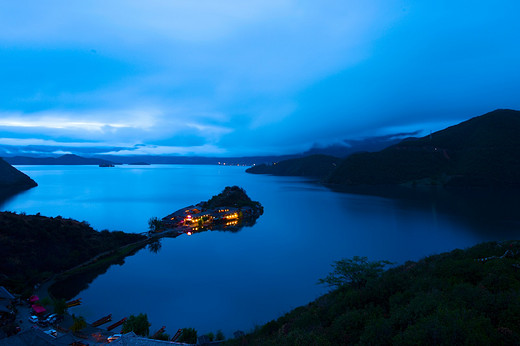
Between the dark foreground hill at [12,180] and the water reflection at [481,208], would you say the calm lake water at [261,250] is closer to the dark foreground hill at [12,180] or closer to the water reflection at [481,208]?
the water reflection at [481,208]

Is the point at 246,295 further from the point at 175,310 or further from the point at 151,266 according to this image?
the point at 151,266

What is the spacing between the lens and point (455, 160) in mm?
118750

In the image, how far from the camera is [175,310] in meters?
21.9

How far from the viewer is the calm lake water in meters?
22.3

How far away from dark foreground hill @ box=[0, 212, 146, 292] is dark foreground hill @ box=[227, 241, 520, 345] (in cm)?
2380

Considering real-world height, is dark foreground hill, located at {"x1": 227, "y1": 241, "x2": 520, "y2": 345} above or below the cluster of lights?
above

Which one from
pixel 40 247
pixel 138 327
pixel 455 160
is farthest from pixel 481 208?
pixel 40 247

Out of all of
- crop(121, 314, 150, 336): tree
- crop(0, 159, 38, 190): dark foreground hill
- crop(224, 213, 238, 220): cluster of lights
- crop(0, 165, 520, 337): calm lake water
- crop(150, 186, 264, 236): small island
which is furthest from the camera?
crop(0, 159, 38, 190): dark foreground hill

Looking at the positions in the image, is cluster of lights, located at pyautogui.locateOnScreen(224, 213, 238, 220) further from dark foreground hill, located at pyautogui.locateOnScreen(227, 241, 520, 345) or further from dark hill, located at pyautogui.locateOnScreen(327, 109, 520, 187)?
dark hill, located at pyautogui.locateOnScreen(327, 109, 520, 187)

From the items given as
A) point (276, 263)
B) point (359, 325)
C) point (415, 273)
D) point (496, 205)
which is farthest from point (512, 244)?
point (496, 205)

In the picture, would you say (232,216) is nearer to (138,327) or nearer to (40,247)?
(40,247)

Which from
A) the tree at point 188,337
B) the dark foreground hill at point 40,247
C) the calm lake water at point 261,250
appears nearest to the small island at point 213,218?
the calm lake water at point 261,250

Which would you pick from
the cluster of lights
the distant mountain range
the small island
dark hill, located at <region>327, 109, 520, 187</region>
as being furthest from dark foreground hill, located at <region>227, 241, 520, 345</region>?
dark hill, located at <region>327, 109, 520, 187</region>

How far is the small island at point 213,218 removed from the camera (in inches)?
1918
